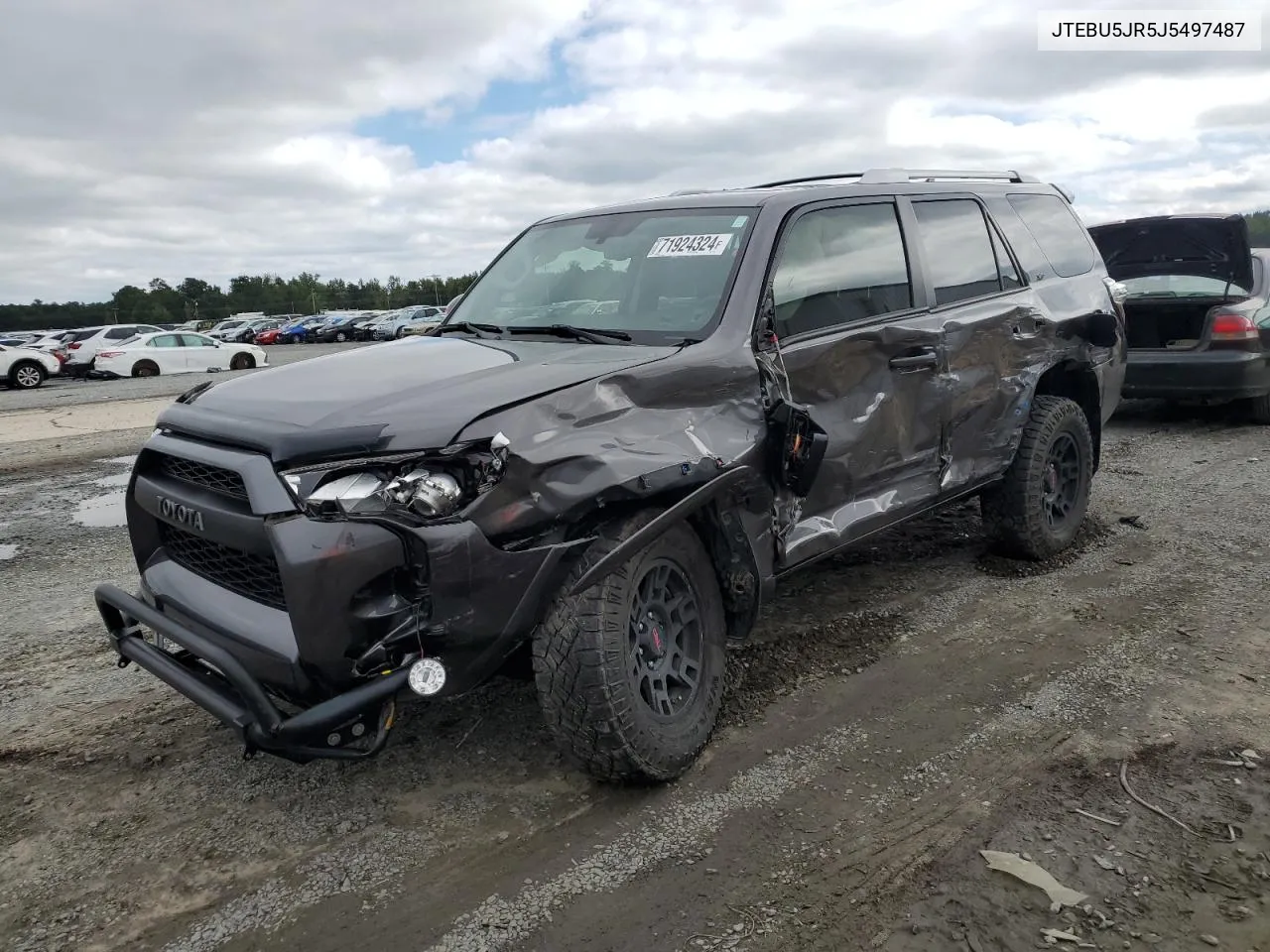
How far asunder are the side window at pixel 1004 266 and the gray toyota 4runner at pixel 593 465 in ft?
0.29

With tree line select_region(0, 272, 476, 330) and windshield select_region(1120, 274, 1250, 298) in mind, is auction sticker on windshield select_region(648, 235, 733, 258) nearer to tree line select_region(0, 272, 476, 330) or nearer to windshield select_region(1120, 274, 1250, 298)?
windshield select_region(1120, 274, 1250, 298)

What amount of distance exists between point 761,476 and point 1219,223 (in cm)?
749

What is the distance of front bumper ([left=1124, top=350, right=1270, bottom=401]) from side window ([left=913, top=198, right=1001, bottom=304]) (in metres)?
4.31

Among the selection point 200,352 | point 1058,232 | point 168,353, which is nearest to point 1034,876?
point 1058,232

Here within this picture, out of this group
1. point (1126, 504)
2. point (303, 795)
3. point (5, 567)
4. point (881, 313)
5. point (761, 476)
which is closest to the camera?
point (303, 795)

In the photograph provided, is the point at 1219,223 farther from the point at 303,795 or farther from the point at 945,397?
the point at 303,795

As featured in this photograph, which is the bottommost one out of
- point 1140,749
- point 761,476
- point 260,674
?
point 1140,749

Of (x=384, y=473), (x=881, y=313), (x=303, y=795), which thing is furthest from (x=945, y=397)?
(x=303, y=795)

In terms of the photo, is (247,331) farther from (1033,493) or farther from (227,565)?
(227,565)

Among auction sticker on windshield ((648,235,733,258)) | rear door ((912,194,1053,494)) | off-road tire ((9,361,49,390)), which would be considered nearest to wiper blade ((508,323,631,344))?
auction sticker on windshield ((648,235,733,258))

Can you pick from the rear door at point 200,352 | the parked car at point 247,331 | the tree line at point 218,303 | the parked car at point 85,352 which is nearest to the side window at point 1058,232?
the rear door at point 200,352

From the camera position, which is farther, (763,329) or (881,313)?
(881,313)

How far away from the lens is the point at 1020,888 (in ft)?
8.51

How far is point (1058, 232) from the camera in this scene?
221 inches
